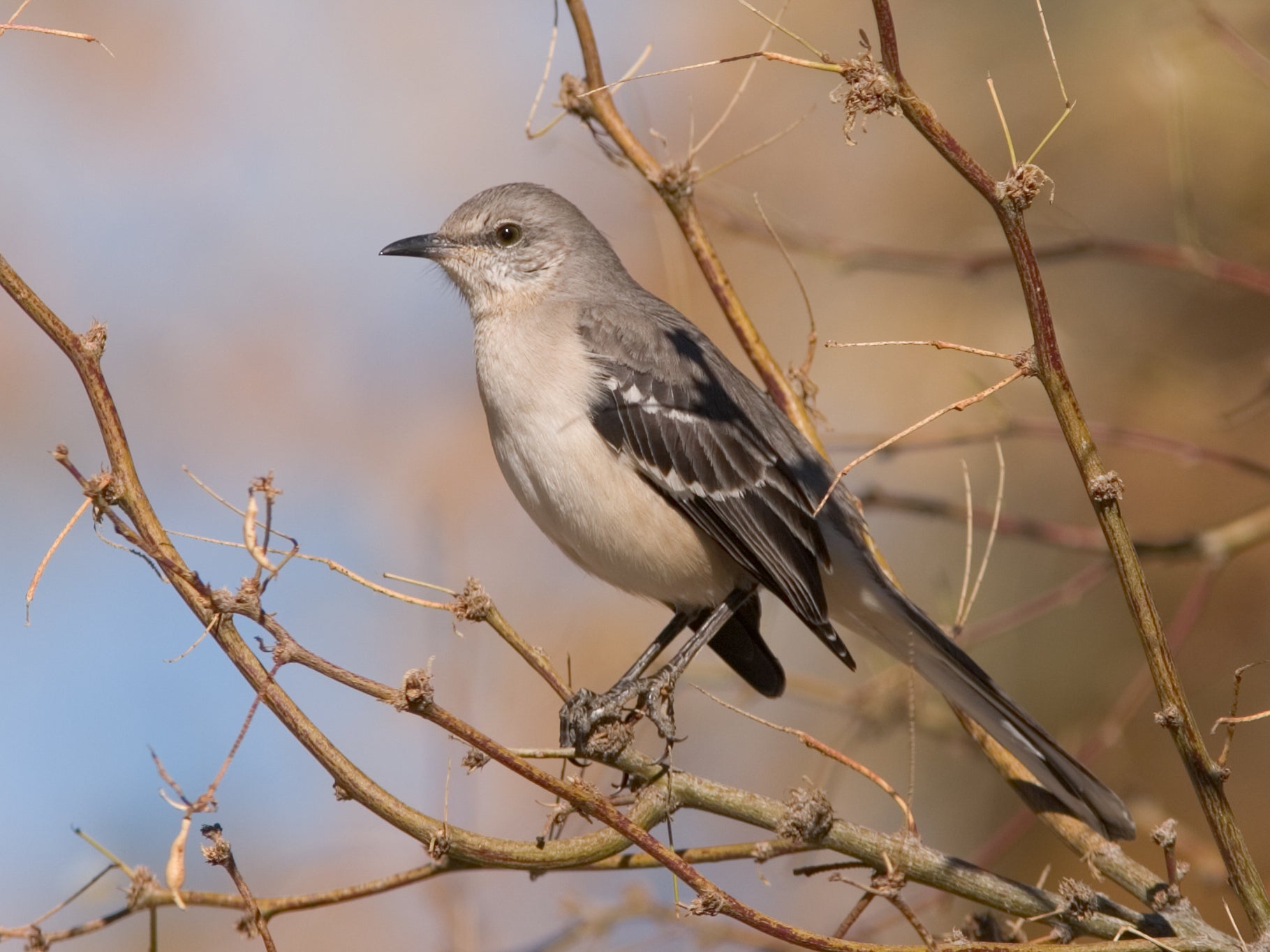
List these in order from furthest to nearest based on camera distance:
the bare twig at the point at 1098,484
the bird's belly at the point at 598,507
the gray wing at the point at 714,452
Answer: the gray wing at the point at 714,452 < the bird's belly at the point at 598,507 < the bare twig at the point at 1098,484

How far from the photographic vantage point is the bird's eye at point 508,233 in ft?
15.6

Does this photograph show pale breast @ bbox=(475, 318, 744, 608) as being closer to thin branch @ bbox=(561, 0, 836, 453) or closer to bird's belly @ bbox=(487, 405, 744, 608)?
bird's belly @ bbox=(487, 405, 744, 608)

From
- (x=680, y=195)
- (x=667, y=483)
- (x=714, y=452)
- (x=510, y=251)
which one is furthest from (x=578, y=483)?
(x=510, y=251)

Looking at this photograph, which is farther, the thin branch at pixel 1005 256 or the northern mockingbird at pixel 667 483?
the northern mockingbird at pixel 667 483

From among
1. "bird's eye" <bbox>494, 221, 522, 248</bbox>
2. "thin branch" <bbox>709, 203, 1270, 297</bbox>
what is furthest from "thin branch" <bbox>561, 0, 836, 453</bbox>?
"bird's eye" <bbox>494, 221, 522, 248</bbox>

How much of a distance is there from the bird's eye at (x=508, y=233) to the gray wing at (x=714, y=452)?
528mm

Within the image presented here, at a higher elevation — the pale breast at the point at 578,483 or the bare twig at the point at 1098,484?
the pale breast at the point at 578,483

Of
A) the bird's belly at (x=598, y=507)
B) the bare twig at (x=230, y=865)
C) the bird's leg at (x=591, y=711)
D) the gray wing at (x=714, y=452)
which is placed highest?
the gray wing at (x=714, y=452)

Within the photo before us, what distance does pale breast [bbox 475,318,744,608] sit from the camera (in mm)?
3957

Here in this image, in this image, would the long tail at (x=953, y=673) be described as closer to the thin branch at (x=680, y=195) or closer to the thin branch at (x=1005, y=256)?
the thin branch at (x=680, y=195)

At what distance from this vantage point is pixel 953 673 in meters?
3.61

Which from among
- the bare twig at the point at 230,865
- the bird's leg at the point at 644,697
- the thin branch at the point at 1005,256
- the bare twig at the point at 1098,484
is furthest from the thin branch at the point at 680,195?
the bare twig at the point at 230,865

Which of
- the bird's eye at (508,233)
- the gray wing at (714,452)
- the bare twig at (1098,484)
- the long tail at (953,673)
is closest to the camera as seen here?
the bare twig at (1098,484)

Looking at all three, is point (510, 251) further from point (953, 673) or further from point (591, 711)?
point (953, 673)
